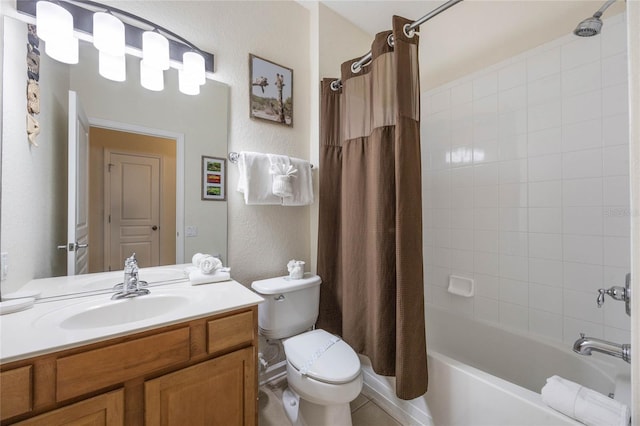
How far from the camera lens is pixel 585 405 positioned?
2.90 feet

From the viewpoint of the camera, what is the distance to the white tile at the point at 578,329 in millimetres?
1406

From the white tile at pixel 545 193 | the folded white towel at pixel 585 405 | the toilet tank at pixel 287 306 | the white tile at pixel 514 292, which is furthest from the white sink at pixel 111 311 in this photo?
the white tile at pixel 545 193

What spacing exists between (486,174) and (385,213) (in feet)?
3.38

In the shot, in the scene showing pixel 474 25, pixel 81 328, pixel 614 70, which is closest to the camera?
pixel 81 328

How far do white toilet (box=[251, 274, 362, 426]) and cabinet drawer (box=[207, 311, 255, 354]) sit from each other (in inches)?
14.0

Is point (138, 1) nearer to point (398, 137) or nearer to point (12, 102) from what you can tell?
point (12, 102)

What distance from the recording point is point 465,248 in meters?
1.94


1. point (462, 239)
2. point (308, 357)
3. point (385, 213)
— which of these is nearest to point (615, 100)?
point (462, 239)

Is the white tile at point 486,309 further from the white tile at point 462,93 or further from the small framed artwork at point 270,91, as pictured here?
the small framed artwork at point 270,91

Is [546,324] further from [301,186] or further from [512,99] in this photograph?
[301,186]

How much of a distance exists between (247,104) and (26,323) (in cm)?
140

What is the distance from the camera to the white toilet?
3.85ft

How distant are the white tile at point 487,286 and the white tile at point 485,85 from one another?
1.28 metres

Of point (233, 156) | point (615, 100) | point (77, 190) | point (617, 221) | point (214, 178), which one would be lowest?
point (617, 221)
